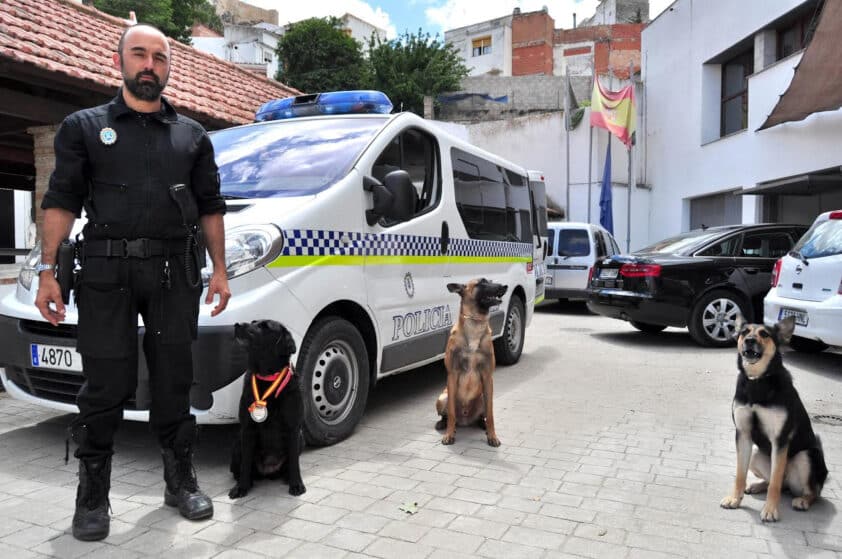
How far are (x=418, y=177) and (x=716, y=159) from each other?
1387 cm

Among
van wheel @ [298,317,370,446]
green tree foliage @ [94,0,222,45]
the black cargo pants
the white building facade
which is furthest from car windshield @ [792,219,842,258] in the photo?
the white building facade

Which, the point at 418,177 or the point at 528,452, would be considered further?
the point at 418,177

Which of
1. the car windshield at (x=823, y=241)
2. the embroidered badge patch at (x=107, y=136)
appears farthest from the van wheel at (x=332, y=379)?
the car windshield at (x=823, y=241)

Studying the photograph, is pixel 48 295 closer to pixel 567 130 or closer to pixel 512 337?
pixel 512 337

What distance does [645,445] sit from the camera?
4.37 metres

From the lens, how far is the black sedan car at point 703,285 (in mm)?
8570

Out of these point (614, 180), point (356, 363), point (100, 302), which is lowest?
point (356, 363)

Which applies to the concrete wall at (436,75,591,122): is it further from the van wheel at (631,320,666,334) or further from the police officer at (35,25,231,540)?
the police officer at (35,25,231,540)

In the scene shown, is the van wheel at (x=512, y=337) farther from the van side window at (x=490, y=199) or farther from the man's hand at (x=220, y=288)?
the man's hand at (x=220, y=288)

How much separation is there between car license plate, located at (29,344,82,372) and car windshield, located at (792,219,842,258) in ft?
21.9

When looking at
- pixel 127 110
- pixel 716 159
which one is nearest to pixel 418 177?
pixel 127 110

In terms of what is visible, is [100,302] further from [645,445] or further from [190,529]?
[645,445]

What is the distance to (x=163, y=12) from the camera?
3822cm

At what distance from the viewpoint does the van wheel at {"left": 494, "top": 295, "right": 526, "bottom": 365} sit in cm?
712
